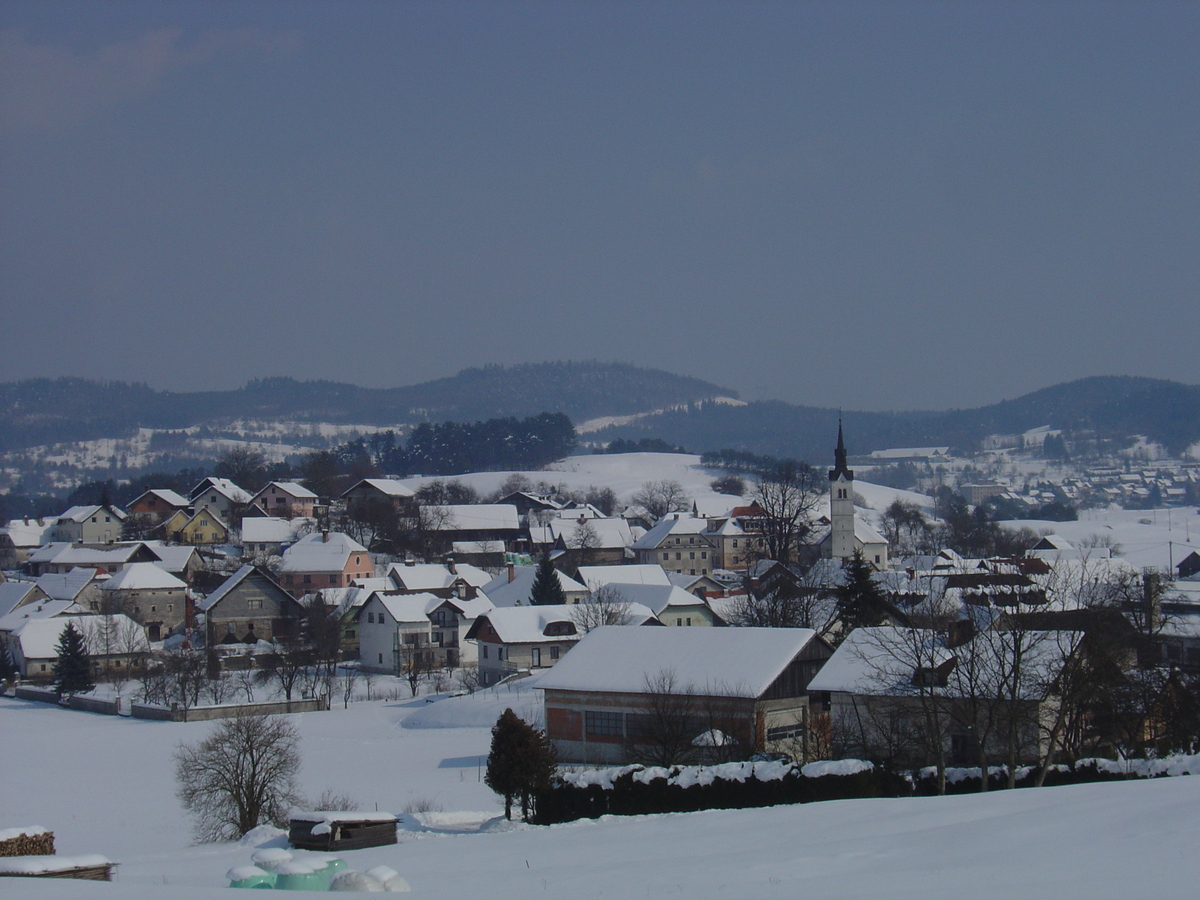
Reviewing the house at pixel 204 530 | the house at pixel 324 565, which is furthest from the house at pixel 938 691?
the house at pixel 204 530

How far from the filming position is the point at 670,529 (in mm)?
98125

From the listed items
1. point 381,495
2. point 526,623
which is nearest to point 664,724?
point 526,623

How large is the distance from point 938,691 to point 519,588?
3957 centimetres

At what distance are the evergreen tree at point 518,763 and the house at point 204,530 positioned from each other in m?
81.5

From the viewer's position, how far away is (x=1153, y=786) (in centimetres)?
1483

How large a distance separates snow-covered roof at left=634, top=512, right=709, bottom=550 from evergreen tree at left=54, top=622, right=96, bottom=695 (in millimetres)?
54074

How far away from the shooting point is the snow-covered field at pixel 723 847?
9523 mm

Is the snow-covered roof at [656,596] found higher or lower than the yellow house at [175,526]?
lower

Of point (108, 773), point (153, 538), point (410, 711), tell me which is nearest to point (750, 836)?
point (108, 773)

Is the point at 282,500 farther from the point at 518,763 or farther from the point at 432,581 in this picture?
the point at 518,763

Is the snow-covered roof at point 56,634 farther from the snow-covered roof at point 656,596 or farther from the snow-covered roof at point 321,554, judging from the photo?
the snow-covered roof at point 656,596

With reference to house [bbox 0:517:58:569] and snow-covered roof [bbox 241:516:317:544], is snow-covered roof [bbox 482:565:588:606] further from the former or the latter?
house [bbox 0:517:58:569]

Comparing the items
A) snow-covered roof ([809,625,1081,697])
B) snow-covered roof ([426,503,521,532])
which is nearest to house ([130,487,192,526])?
snow-covered roof ([426,503,521,532])

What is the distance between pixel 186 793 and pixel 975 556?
79.3 m
